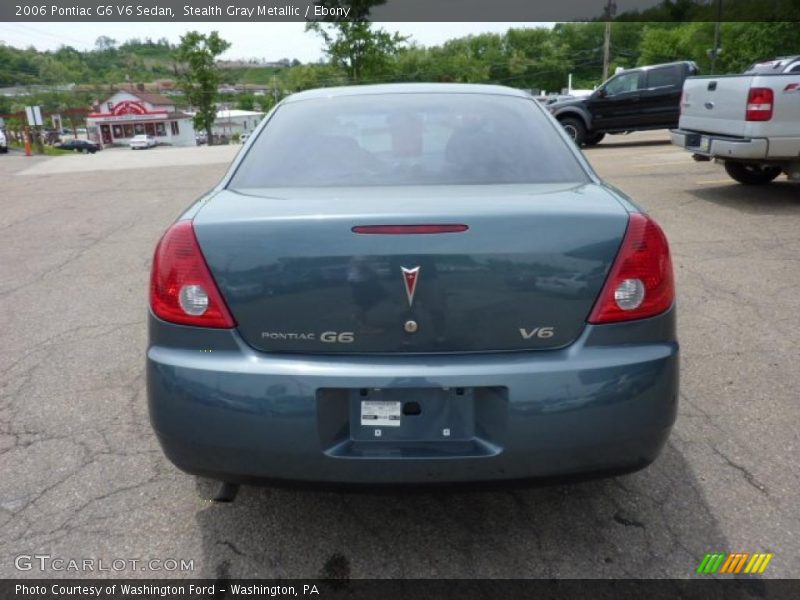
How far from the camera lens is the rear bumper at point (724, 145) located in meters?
7.15

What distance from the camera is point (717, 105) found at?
305 inches

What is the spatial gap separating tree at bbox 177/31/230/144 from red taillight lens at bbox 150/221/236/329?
60442 millimetres

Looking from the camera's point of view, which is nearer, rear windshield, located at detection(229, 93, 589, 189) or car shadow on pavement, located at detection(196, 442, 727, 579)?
car shadow on pavement, located at detection(196, 442, 727, 579)

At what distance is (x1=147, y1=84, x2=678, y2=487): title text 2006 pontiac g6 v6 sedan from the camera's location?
185 cm

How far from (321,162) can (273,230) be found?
682mm

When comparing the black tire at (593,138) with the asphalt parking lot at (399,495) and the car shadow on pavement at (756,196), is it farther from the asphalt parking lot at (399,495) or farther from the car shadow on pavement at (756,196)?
the asphalt parking lot at (399,495)

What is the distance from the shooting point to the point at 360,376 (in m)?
1.84

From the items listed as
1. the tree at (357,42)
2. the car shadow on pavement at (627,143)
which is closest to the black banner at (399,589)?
the car shadow on pavement at (627,143)

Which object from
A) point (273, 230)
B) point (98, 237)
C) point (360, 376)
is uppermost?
point (273, 230)

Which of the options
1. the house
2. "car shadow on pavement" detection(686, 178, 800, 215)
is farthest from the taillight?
the house

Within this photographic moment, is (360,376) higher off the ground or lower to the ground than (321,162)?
lower

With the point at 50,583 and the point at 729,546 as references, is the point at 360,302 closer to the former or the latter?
the point at 50,583

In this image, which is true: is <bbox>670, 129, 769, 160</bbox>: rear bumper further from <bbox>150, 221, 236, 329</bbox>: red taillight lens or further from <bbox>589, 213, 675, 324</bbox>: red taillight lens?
<bbox>150, 221, 236, 329</bbox>: red taillight lens

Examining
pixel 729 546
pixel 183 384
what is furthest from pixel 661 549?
pixel 183 384
